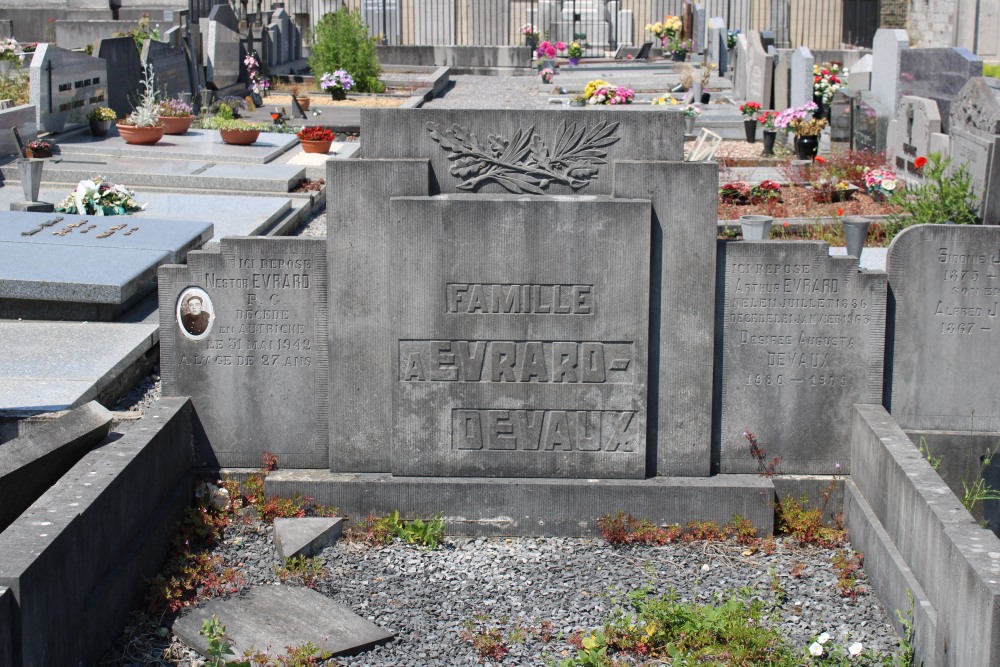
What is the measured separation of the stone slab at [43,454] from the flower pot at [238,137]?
1174 cm

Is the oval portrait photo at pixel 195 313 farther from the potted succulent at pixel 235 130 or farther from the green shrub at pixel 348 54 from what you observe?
the green shrub at pixel 348 54

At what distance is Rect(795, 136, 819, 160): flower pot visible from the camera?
1634 cm

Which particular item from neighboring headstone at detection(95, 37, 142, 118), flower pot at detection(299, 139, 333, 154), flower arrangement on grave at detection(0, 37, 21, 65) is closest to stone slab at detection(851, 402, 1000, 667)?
flower pot at detection(299, 139, 333, 154)

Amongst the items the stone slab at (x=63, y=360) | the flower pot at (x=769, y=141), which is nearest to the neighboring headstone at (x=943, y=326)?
the stone slab at (x=63, y=360)

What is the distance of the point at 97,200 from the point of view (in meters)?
11.4

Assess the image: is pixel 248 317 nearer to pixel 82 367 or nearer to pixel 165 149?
pixel 82 367

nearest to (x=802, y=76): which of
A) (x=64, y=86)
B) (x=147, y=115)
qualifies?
(x=147, y=115)

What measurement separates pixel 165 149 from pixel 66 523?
1217cm

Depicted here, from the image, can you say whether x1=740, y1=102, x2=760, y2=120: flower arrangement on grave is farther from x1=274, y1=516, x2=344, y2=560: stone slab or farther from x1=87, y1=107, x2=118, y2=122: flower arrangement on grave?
x1=274, y1=516, x2=344, y2=560: stone slab

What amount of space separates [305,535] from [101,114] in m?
12.7

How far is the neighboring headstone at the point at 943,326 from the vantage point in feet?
20.8

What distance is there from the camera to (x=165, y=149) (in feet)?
52.6

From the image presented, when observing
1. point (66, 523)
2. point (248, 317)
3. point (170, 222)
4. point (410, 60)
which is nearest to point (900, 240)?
point (248, 317)

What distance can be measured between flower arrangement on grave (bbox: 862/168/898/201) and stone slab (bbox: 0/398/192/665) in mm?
9196
